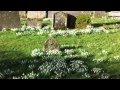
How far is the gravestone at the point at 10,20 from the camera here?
3098 cm

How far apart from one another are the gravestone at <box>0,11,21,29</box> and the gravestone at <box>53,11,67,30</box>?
3773mm

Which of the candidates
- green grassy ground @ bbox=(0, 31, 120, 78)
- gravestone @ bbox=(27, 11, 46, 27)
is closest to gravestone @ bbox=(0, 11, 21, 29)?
gravestone @ bbox=(27, 11, 46, 27)

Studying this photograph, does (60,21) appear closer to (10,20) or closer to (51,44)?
(10,20)

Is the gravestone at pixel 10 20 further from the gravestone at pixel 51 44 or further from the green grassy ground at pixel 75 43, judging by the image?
the gravestone at pixel 51 44

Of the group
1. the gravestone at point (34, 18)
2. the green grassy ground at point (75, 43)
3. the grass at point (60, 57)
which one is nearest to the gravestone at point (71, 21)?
the gravestone at point (34, 18)

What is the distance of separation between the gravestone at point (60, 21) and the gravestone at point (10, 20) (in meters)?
3.77

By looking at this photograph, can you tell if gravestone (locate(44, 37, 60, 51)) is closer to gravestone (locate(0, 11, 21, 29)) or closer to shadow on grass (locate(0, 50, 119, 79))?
shadow on grass (locate(0, 50, 119, 79))

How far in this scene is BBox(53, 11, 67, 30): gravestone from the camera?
1185 inches

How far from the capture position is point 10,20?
103ft

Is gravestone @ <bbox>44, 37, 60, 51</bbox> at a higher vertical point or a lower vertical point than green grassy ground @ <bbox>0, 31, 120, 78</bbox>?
higher

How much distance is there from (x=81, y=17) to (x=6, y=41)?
9761 millimetres

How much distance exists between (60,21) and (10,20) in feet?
17.1

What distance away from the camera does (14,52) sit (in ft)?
59.9
